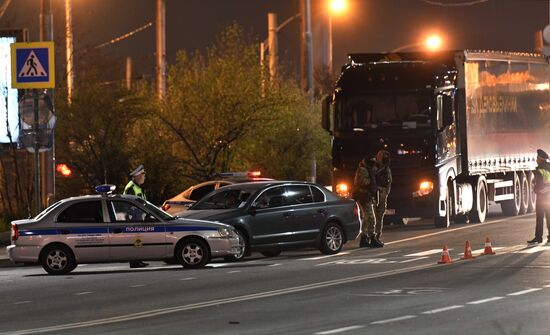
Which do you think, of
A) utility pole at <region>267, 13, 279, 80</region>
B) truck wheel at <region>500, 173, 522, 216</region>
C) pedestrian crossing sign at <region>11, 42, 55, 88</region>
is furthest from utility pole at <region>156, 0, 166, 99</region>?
pedestrian crossing sign at <region>11, 42, 55, 88</region>

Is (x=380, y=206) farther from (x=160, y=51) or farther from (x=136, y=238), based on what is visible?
(x=160, y=51)

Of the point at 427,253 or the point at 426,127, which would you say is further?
the point at 426,127

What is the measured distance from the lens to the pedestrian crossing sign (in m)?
28.6

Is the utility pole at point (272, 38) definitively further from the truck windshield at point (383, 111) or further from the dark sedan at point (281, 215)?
the dark sedan at point (281, 215)

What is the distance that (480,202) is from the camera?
36.2 m

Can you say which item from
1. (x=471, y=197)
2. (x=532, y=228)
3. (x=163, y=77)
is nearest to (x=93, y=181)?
(x=163, y=77)

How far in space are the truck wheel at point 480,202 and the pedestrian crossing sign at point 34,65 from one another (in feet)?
38.9

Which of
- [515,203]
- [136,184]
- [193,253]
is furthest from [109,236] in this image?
[515,203]

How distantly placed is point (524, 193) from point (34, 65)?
16.0 meters

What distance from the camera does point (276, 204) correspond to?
26188mm

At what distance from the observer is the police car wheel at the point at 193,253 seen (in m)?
24.0

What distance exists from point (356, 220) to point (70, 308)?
10448mm

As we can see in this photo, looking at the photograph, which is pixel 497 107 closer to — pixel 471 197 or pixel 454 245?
pixel 471 197

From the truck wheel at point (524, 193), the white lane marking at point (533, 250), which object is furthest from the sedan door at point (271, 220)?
the truck wheel at point (524, 193)
